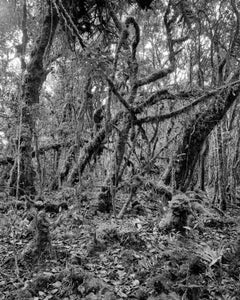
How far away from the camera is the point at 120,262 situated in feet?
14.0

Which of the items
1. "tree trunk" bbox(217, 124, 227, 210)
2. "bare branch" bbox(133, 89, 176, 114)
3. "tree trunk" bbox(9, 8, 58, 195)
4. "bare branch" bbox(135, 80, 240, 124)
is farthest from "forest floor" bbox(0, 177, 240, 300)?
"bare branch" bbox(133, 89, 176, 114)

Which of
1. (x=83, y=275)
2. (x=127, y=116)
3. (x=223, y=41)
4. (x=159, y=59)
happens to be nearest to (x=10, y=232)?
(x=83, y=275)

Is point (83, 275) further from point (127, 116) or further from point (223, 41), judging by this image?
point (223, 41)

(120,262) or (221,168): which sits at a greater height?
(221,168)

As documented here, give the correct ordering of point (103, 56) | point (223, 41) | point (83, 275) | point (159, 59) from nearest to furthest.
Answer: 1. point (83, 275)
2. point (103, 56)
3. point (223, 41)
4. point (159, 59)

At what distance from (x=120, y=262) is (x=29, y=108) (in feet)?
14.2

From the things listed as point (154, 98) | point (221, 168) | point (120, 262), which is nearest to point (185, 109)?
point (154, 98)

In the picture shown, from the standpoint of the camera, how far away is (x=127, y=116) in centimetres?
629

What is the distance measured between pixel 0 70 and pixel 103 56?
7.13m

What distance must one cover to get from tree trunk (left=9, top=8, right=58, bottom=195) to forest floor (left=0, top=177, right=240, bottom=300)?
3.98 feet

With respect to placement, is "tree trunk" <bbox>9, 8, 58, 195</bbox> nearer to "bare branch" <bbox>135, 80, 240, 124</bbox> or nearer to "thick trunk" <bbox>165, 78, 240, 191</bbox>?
"bare branch" <bbox>135, 80, 240, 124</bbox>

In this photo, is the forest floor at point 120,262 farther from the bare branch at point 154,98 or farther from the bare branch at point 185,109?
the bare branch at point 154,98

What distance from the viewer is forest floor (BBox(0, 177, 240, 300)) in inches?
139

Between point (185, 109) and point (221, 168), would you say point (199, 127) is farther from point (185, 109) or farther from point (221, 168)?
point (221, 168)
